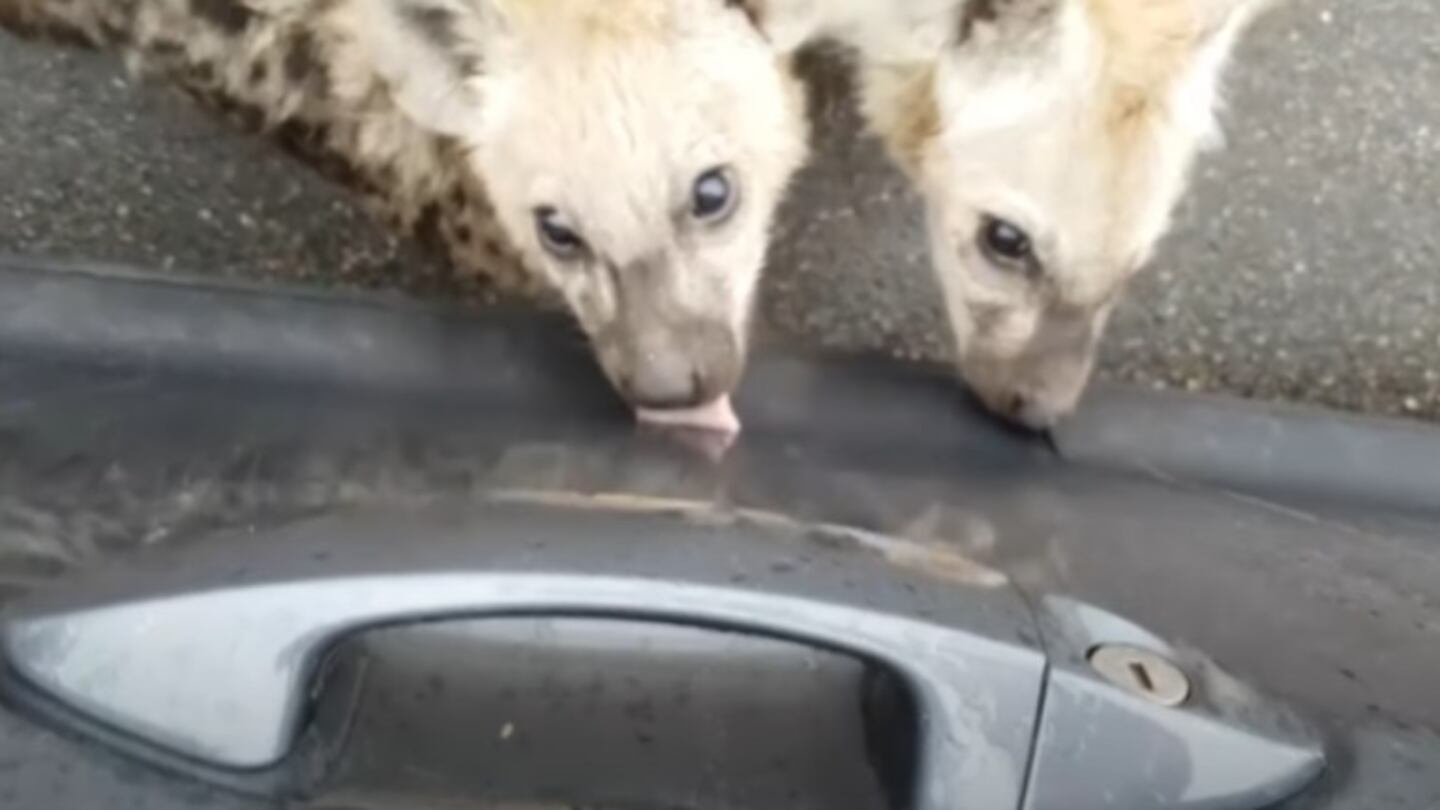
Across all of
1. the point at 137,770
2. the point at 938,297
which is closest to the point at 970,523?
the point at 137,770

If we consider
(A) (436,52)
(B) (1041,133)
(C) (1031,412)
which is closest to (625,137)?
(A) (436,52)

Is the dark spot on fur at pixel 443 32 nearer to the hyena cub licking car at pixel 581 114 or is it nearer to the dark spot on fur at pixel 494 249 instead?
the hyena cub licking car at pixel 581 114

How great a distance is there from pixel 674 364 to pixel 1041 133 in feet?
0.82

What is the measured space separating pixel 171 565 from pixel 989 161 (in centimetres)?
78

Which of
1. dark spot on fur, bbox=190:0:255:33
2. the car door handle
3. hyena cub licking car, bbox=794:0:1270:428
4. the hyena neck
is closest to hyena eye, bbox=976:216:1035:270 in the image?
hyena cub licking car, bbox=794:0:1270:428

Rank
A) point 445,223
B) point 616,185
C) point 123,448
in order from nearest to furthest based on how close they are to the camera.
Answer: point 123,448 → point 616,185 → point 445,223

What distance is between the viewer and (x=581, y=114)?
131 centimetres

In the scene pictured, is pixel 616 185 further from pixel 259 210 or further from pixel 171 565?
pixel 171 565

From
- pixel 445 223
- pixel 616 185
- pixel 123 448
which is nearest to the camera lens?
pixel 123 448

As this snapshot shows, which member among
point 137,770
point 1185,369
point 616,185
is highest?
point 137,770

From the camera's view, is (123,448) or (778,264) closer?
(123,448)

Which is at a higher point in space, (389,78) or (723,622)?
(723,622)

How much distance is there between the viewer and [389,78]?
140cm

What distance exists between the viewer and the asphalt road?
1476 millimetres
